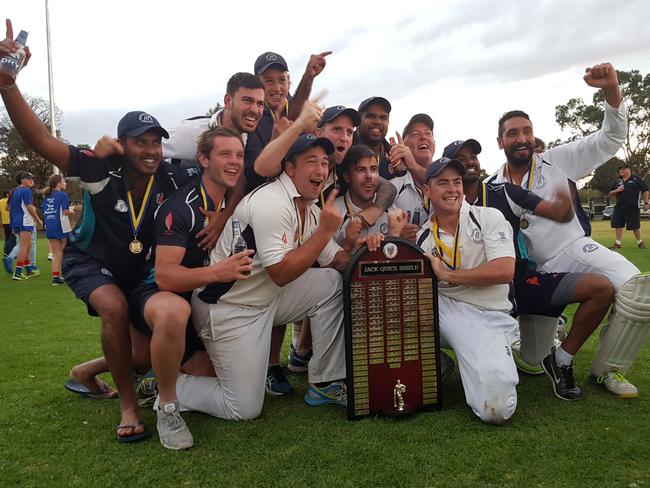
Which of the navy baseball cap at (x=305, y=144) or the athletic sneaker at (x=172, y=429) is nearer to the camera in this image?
the athletic sneaker at (x=172, y=429)

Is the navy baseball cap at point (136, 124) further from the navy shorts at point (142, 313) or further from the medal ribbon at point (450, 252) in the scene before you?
the medal ribbon at point (450, 252)

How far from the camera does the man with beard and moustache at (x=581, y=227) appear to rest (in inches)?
159

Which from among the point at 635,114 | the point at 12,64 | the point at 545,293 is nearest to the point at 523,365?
the point at 545,293

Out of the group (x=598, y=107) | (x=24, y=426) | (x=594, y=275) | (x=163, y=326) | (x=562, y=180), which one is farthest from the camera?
(x=598, y=107)

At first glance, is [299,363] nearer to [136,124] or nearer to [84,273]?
[84,273]

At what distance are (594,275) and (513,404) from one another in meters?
1.30

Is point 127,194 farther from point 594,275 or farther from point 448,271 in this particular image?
point 594,275

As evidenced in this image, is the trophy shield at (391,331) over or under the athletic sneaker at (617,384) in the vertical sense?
over

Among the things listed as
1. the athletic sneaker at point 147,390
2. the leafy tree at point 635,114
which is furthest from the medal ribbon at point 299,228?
the leafy tree at point 635,114

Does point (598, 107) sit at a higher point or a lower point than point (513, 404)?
higher

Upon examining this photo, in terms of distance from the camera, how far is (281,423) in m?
3.71

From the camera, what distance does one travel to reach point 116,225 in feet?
12.6

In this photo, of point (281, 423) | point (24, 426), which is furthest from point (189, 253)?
point (24, 426)

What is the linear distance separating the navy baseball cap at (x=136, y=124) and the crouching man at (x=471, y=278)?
6.78 feet
